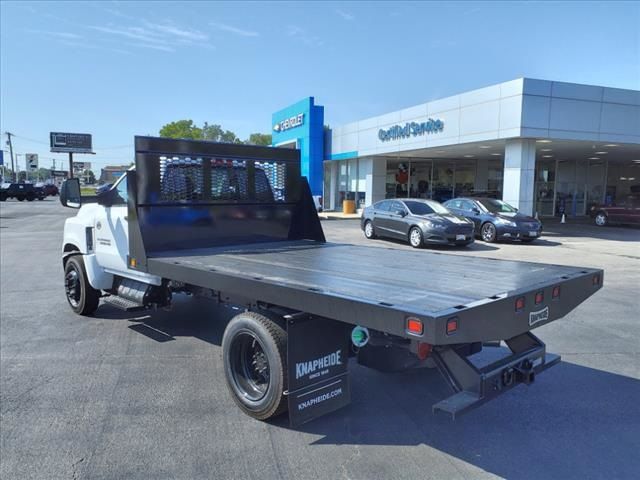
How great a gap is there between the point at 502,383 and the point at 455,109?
64.1 feet

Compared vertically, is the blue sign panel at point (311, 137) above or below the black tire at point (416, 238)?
above

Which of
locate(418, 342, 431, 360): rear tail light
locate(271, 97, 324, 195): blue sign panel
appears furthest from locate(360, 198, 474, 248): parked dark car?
locate(271, 97, 324, 195): blue sign panel

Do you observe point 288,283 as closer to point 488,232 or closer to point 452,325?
point 452,325

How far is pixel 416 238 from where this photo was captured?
15.8 metres

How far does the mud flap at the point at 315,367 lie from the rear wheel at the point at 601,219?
2483 centimetres

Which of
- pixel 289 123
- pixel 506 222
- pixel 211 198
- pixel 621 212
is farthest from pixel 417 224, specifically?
pixel 289 123

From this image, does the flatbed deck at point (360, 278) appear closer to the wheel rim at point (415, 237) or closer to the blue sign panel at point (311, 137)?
the wheel rim at point (415, 237)

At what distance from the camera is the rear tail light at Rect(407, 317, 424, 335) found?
2604 millimetres

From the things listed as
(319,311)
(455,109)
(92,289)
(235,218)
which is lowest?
(92,289)

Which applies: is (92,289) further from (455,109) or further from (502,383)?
(455,109)

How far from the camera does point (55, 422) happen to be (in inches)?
156

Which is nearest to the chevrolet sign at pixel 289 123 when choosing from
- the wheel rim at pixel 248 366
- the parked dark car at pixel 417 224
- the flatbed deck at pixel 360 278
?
the parked dark car at pixel 417 224

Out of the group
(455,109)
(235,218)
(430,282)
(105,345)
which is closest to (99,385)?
(105,345)

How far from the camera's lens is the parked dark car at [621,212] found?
2369 centimetres
